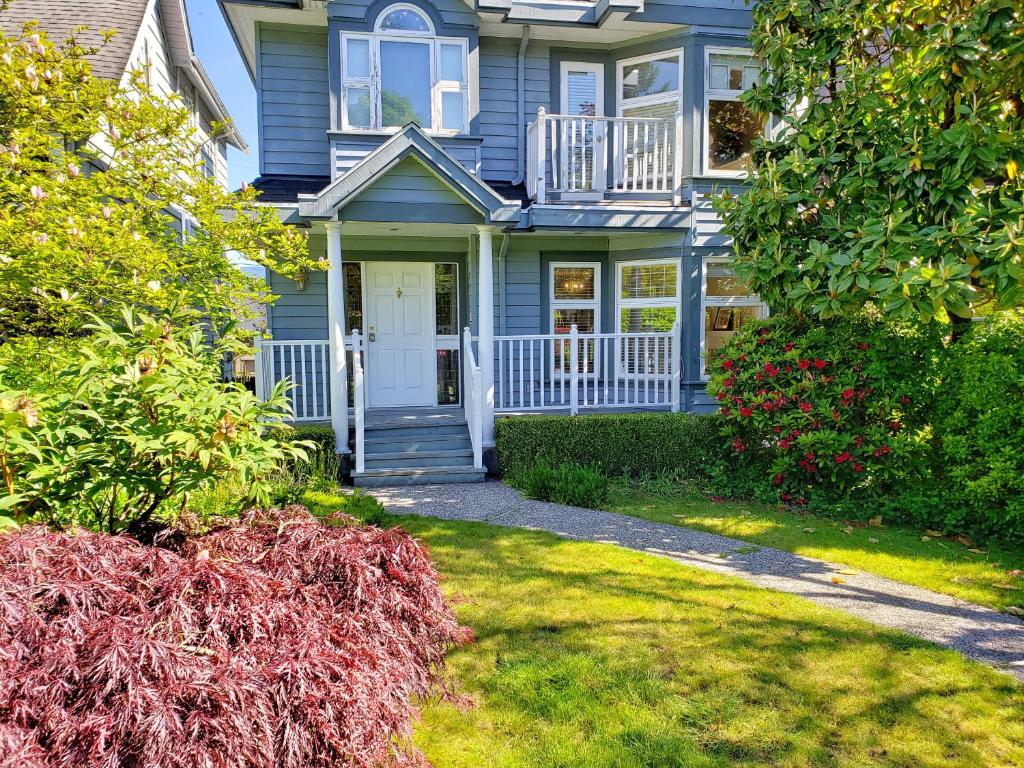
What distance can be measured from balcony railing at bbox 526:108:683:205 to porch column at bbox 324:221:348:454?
9.78 feet

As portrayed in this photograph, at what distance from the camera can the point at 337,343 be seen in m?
7.50

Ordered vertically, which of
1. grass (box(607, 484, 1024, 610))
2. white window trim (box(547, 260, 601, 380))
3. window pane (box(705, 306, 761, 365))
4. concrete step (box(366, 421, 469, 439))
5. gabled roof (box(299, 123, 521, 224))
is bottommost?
grass (box(607, 484, 1024, 610))

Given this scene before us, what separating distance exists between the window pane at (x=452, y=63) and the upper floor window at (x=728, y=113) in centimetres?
367

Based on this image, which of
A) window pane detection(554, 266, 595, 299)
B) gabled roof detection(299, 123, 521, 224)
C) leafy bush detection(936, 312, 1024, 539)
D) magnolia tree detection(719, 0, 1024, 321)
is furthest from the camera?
window pane detection(554, 266, 595, 299)

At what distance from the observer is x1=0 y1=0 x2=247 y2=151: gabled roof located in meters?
8.95

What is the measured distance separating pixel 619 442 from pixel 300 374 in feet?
15.3

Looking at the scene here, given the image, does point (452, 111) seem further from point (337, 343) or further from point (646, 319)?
point (646, 319)

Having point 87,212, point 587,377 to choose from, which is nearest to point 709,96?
point 587,377

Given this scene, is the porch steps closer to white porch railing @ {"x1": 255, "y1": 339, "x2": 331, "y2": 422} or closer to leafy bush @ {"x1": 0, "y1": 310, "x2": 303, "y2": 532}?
white porch railing @ {"x1": 255, "y1": 339, "x2": 331, "y2": 422}

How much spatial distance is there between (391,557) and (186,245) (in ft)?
12.7

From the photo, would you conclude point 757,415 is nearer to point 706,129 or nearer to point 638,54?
point 706,129

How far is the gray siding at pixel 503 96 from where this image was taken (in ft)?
31.2

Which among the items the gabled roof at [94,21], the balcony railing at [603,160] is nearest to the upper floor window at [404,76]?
the balcony railing at [603,160]

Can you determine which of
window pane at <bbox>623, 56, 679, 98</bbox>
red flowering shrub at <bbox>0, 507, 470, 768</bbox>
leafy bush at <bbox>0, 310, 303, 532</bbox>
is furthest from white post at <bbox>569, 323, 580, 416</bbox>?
red flowering shrub at <bbox>0, 507, 470, 768</bbox>
